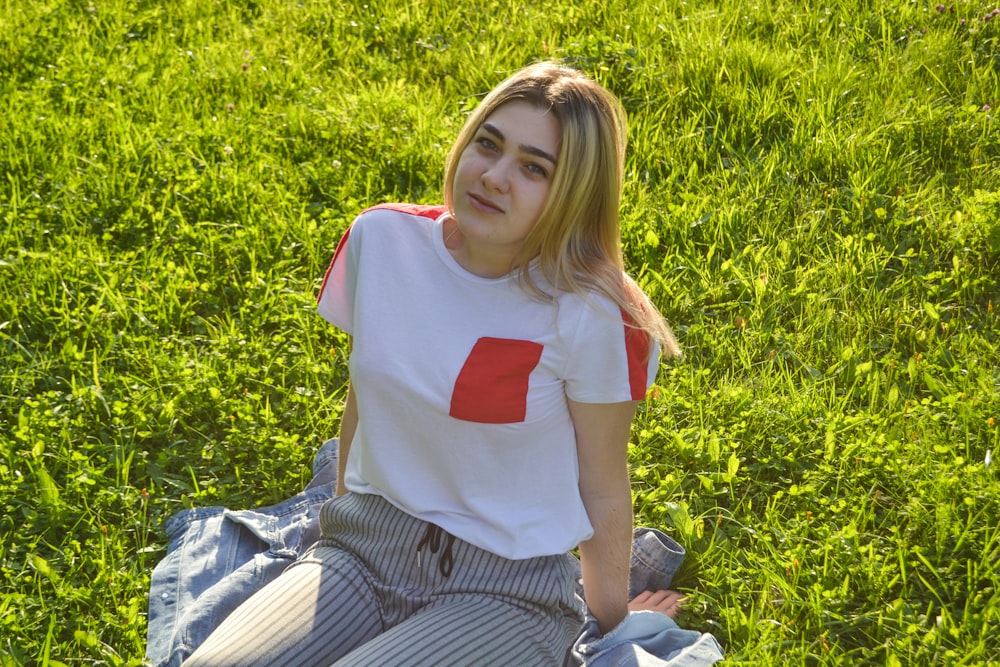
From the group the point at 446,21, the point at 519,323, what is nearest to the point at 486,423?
the point at 519,323

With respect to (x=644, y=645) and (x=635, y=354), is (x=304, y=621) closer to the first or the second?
(x=644, y=645)

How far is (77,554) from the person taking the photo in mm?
3287

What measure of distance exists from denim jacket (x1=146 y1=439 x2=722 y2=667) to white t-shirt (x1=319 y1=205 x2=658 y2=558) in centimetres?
37

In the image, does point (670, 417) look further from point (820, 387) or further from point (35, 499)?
point (35, 499)

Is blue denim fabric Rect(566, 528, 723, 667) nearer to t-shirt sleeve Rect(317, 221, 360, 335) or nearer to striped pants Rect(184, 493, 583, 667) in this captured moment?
striped pants Rect(184, 493, 583, 667)

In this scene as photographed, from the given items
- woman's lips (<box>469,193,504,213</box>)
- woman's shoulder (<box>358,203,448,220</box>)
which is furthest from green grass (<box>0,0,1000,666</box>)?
woman's lips (<box>469,193,504,213</box>)

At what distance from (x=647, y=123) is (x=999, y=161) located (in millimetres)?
1614

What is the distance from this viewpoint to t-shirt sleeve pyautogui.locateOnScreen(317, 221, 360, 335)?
115 inches

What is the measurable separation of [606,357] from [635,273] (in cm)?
193

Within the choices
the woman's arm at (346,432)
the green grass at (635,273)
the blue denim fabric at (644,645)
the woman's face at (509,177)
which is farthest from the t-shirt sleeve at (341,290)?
the blue denim fabric at (644,645)

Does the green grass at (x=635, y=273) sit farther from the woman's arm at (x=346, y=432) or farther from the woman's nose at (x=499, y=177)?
the woman's nose at (x=499, y=177)

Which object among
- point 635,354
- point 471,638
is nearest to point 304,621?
point 471,638

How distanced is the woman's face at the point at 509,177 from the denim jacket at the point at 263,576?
115 centimetres

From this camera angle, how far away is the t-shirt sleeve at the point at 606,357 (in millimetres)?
2578
